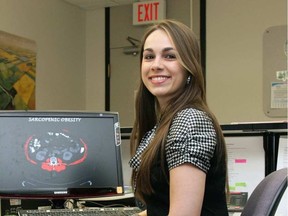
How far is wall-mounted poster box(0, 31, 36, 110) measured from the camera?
3416 mm

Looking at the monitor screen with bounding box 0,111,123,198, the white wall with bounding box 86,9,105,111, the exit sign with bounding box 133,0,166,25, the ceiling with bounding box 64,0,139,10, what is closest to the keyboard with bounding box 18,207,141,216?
the monitor screen with bounding box 0,111,123,198

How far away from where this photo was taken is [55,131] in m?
1.70

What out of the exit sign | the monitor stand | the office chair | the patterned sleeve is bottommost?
the monitor stand

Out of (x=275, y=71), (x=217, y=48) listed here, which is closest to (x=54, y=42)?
(x=217, y=48)

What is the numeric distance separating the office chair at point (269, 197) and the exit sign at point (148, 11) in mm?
3012

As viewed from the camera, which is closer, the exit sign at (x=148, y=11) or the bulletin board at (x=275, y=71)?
the bulletin board at (x=275, y=71)

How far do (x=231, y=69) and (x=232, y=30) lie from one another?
34 cm

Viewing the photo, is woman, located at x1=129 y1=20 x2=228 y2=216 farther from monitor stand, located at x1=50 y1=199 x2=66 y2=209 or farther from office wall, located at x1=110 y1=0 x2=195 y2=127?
office wall, located at x1=110 y1=0 x2=195 y2=127

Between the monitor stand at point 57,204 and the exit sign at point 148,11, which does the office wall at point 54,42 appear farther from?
the monitor stand at point 57,204

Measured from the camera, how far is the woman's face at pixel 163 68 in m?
1.31

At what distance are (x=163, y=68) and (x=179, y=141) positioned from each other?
26 cm

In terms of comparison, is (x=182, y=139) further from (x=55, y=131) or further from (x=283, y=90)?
(x=283, y=90)

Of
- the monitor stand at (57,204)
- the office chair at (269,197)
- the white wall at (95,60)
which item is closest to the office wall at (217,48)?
the white wall at (95,60)

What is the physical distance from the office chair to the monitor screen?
63 centimetres
